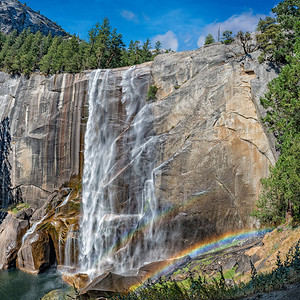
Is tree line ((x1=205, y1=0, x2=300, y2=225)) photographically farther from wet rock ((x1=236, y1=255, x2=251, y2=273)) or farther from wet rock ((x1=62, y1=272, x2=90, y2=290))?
wet rock ((x1=62, y1=272, x2=90, y2=290))

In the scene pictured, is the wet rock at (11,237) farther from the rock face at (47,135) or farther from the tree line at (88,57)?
the tree line at (88,57)

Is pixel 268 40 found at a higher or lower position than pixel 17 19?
lower

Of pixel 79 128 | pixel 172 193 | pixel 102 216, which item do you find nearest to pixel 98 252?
pixel 102 216

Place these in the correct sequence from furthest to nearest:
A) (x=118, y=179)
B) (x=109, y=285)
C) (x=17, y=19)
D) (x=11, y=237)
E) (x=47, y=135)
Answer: (x=17, y=19)
(x=47, y=135)
(x=11, y=237)
(x=118, y=179)
(x=109, y=285)

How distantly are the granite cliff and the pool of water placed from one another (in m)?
1.23

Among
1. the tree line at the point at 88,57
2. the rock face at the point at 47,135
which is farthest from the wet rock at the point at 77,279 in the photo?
the tree line at the point at 88,57

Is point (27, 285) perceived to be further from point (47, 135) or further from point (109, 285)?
point (47, 135)

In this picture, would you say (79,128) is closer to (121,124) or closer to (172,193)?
(121,124)

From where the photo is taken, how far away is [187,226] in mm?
20875

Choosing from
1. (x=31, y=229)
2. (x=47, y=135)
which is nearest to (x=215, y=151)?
(x=31, y=229)

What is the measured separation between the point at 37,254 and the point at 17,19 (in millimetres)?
139771

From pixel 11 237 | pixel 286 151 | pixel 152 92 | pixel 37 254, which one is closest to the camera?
pixel 286 151

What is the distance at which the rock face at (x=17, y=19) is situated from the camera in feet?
403

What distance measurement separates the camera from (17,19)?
129625 millimetres
